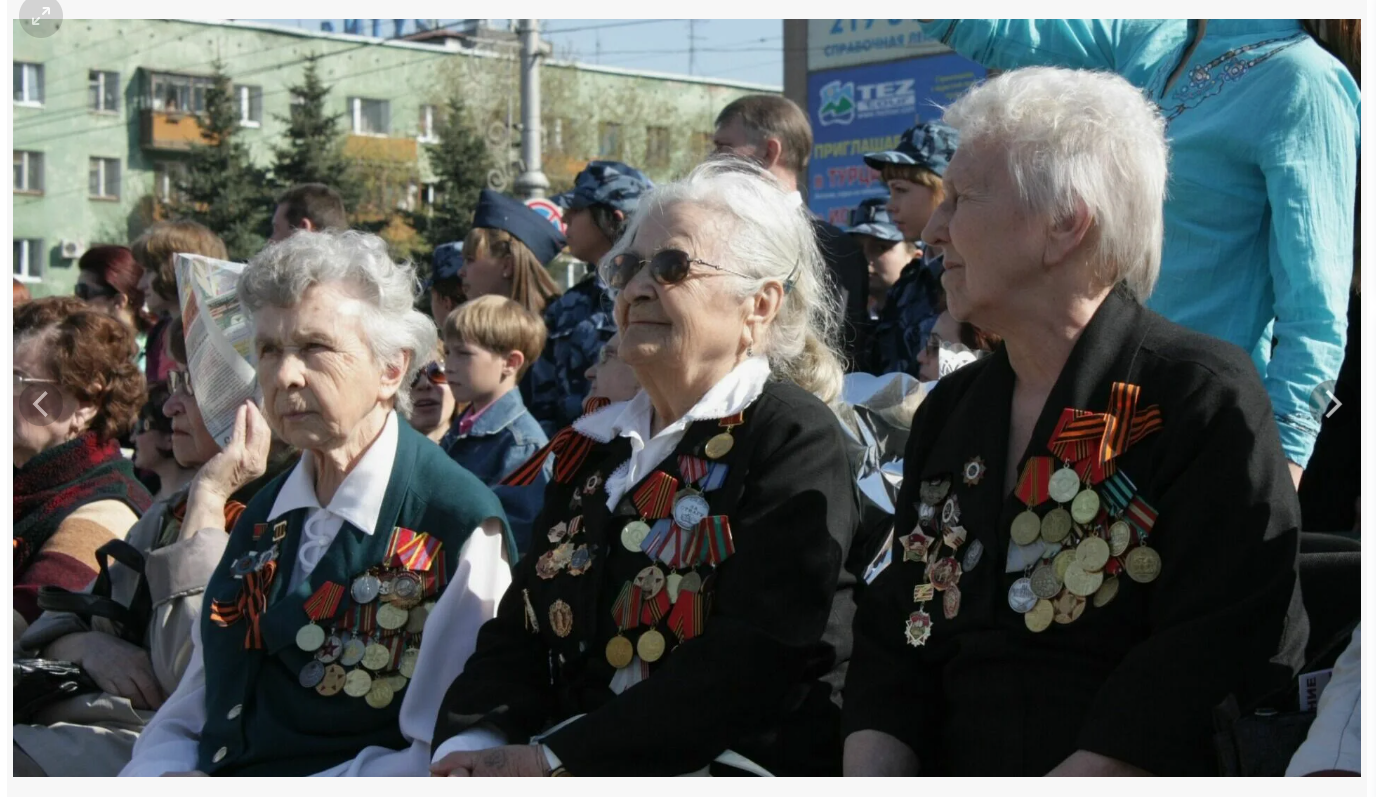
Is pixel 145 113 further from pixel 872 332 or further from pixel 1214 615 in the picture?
pixel 1214 615

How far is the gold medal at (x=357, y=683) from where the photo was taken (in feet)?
11.2

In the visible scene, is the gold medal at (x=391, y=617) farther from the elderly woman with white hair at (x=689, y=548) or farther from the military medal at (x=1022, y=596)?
the military medal at (x=1022, y=596)

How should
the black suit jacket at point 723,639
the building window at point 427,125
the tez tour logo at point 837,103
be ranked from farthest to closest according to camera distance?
the building window at point 427,125 → the tez tour logo at point 837,103 → the black suit jacket at point 723,639

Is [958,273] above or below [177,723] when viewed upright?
above

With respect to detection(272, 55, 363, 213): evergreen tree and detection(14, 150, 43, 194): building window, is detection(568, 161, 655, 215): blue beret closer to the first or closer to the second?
detection(272, 55, 363, 213): evergreen tree

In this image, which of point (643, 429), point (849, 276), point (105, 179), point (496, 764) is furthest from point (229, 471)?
point (105, 179)

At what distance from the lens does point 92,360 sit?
500 cm

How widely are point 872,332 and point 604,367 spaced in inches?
46.1

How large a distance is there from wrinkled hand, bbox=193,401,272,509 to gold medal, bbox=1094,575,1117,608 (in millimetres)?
2504

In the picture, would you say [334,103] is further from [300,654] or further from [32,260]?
[300,654]

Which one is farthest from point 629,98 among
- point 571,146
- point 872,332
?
point 872,332

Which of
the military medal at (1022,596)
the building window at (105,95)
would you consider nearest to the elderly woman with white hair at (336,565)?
the military medal at (1022,596)

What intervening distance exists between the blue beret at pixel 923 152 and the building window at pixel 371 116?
3926 cm

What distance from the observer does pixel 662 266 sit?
10.9 feet
